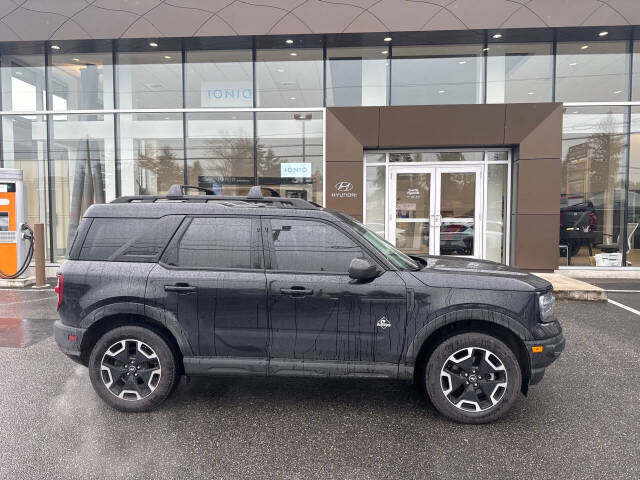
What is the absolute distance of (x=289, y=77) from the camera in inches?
442

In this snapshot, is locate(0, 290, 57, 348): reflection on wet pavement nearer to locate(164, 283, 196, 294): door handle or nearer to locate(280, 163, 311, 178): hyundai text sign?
locate(164, 283, 196, 294): door handle

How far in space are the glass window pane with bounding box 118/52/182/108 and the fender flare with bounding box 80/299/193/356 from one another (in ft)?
29.7

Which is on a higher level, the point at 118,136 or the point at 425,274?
the point at 118,136

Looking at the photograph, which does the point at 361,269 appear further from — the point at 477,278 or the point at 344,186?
the point at 344,186

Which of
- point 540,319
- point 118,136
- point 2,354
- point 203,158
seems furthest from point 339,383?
point 118,136

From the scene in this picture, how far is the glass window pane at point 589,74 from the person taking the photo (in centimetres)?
1058

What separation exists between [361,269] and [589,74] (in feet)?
35.2

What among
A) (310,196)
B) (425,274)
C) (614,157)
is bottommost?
(425,274)

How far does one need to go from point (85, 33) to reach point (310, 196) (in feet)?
22.7

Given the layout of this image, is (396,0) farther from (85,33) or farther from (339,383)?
(339,383)

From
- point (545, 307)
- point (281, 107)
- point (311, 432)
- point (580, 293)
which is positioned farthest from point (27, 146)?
point (580, 293)

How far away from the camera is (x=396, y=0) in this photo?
988 centimetres

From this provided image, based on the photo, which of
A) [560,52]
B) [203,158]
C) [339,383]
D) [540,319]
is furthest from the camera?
[203,158]

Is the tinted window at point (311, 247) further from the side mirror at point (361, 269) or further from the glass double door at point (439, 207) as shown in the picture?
the glass double door at point (439, 207)
